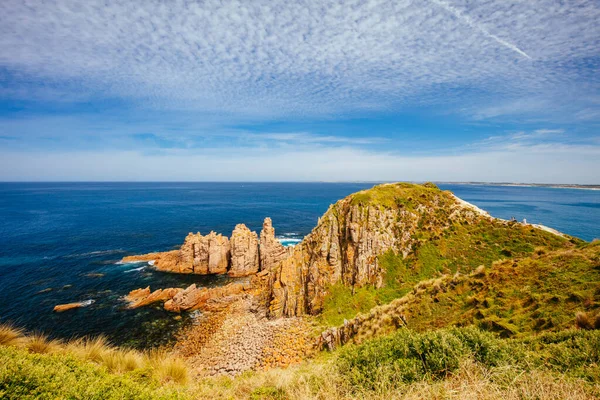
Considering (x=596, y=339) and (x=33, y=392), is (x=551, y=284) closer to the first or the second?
(x=596, y=339)

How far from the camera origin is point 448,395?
701 centimetres

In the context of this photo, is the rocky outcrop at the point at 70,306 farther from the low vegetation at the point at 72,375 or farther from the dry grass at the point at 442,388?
the dry grass at the point at 442,388

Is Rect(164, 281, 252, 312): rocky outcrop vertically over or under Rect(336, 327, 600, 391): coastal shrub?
under

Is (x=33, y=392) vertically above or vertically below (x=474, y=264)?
above

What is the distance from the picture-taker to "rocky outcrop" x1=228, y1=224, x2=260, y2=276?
58.7 meters

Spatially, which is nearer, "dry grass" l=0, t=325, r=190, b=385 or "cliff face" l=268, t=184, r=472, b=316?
"dry grass" l=0, t=325, r=190, b=385

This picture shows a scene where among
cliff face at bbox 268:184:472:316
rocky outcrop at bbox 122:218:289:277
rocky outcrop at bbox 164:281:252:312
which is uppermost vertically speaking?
cliff face at bbox 268:184:472:316

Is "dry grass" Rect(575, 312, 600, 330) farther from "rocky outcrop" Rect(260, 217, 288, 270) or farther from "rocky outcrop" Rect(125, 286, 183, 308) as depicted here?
"rocky outcrop" Rect(260, 217, 288, 270)

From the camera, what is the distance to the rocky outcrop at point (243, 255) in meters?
58.7

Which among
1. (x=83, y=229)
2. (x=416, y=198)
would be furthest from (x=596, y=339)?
(x=83, y=229)

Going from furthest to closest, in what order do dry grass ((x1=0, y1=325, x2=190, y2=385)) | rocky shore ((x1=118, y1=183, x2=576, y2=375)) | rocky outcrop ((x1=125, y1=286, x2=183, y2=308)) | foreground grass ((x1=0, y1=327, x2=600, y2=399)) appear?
rocky outcrop ((x1=125, y1=286, x2=183, y2=308))
rocky shore ((x1=118, y1=183, x2=576, y2=375))
dry grass ((x1=0, y1=325, x2=190, y2=385))
foreground grass ((x1=0, y1=327, x2=600, y2=399))

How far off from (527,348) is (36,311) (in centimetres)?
5883

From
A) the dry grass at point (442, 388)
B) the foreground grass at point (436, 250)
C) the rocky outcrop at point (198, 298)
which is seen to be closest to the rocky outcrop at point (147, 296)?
the rocky outcrop at point (198, 298)

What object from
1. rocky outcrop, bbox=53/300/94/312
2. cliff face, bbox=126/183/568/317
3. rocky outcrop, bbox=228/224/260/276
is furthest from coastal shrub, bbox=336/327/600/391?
rocky outcrop, bbox=228/224/260/276
